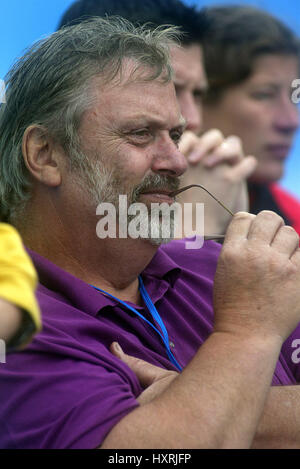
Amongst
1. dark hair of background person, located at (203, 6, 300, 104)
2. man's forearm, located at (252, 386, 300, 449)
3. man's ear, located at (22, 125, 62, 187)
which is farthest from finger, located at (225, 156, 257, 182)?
man's forearm, located at (252, 386, 300, 449)

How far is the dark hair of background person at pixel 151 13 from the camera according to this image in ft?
9.42

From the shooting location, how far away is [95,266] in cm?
197

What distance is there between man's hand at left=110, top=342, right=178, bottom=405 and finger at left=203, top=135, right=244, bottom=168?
1.26 metres

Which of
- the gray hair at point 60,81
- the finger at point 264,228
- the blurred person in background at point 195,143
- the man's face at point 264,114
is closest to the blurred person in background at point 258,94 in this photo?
the man's face at point 264,114

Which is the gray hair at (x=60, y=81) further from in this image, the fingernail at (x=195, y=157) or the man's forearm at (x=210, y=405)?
the fingernail at (x=195, y=157)

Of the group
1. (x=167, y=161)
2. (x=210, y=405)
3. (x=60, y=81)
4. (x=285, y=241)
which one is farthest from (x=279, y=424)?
(x=60, y=81)

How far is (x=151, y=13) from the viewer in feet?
9.86

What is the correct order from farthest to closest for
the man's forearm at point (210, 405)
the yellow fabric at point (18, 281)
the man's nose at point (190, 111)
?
the man's nose at point (190, 111) → the man's forearm at point (210, 405) → the yellow fabric at point (18, 281)

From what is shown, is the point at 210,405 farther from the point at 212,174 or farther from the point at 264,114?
the point at 264,114

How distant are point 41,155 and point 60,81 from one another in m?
0.20

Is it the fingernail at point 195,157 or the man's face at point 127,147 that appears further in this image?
the fingernail at point 195,157

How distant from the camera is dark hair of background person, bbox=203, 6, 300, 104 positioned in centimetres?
346
